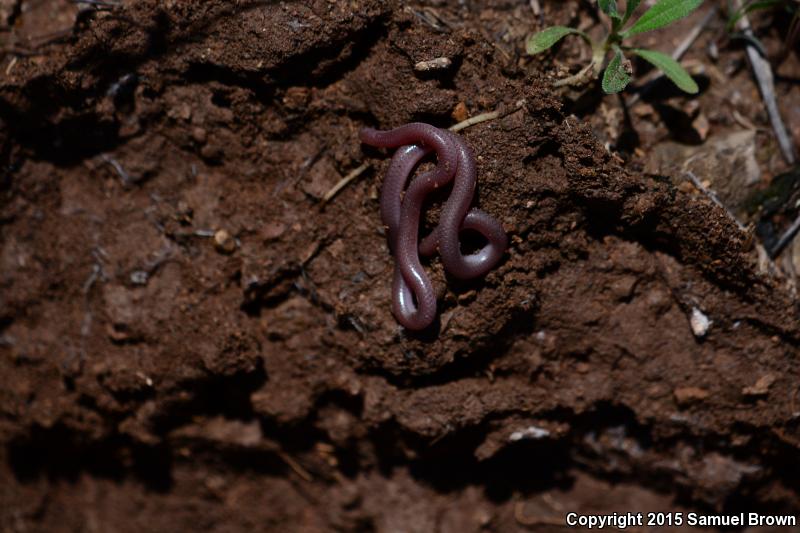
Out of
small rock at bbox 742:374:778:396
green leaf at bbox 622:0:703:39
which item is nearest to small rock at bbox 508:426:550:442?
small rock at bbox 742:374:778:396

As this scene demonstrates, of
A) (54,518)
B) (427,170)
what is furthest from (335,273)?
(54,518)

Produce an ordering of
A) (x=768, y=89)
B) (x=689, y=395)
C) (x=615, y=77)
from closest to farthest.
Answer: (x=615, y=77), (x=689, y=395), (x=768, y=89)

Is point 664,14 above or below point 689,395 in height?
above

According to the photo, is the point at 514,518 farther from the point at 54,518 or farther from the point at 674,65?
the point at 54,518

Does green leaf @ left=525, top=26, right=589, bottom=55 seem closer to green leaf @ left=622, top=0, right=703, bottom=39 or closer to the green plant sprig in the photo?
the green plant sprig

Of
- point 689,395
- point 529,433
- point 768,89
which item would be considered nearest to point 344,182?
point 529,433

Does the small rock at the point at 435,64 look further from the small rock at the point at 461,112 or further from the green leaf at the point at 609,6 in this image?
the green leaf at the point at 609,6

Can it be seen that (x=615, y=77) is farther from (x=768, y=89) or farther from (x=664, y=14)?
(x=768, y=89)
